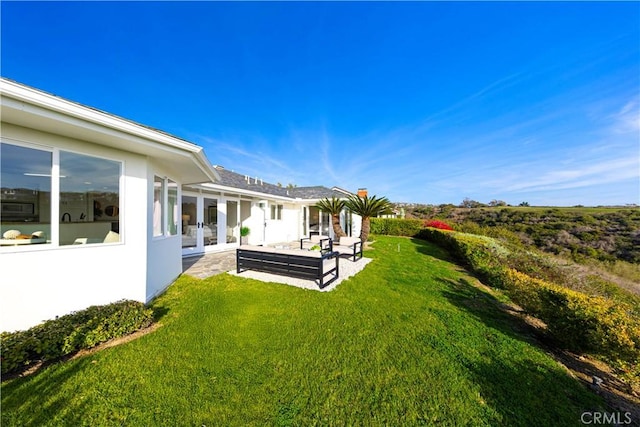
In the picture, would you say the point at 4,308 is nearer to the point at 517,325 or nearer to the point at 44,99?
the point at 44,99

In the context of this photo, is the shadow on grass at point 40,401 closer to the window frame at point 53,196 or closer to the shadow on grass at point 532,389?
the window frame at point 53,196

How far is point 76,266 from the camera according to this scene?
4000mm

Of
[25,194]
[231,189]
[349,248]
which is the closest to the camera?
[25,194]

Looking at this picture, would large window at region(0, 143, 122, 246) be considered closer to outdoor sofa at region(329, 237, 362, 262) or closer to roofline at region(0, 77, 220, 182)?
roofline at region(0, 77, 220, 182)

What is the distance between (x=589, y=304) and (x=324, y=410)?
440 centimetres

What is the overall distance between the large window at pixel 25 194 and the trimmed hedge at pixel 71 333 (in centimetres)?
147

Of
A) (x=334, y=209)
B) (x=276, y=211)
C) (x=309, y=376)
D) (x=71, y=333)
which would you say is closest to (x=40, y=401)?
(x=71, y=333)

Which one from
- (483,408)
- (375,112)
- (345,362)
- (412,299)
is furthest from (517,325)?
(375,112)

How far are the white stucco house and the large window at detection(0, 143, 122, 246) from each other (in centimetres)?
1

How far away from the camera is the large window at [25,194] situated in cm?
359

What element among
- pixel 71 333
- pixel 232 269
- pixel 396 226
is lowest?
pixel 232 269

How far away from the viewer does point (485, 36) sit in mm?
11094

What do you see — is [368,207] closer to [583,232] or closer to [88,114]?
[88,114]

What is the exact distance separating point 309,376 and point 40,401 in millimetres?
3065
